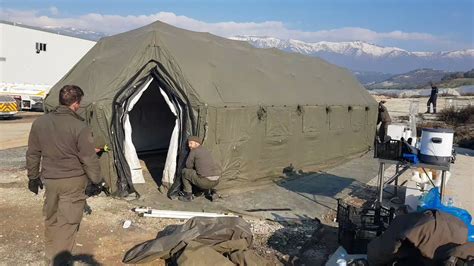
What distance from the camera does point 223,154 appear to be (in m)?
8.78

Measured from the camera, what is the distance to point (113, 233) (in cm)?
628

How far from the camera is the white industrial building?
2983 cm

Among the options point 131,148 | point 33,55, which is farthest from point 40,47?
point 131,148

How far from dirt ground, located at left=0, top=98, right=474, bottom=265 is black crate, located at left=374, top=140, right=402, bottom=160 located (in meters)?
1.41

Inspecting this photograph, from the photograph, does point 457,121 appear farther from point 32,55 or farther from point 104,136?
point 32,55

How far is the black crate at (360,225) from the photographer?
5195 millimetres

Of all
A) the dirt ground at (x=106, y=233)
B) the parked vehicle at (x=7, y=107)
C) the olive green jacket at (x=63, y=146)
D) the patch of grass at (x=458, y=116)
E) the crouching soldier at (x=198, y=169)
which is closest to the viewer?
the olive green jacket at (x=63, y=146)

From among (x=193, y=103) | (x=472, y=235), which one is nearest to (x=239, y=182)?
(x=193, y=103)

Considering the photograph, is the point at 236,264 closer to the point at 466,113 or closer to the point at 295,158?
the point at 295,158

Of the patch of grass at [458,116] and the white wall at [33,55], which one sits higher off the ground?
the white wall at [33,55]

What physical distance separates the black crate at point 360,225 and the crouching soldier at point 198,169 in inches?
113

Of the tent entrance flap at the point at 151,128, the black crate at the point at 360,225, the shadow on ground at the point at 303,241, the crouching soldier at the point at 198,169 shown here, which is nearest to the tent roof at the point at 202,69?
the crouching soldier at the point at 198,169

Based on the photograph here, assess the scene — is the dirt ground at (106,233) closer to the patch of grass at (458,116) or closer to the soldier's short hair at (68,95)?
the soldier's short hair at (68,95)

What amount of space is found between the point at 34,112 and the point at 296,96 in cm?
1954
